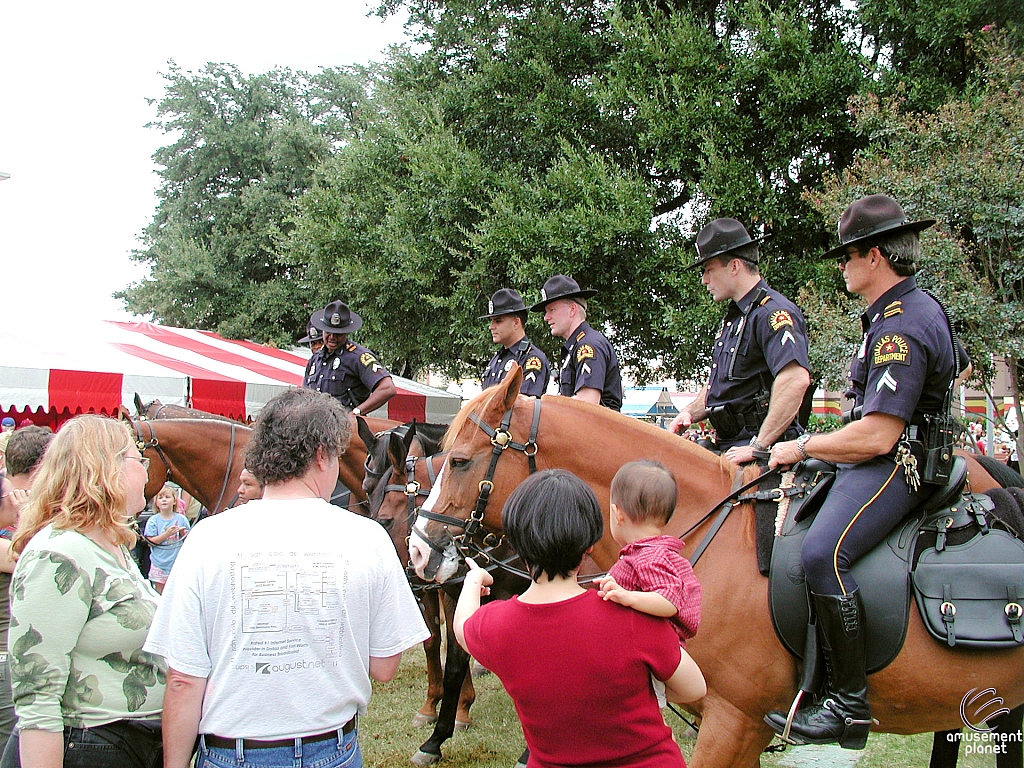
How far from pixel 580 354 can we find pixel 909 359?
2.85m

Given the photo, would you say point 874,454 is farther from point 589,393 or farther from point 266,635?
point 589,393

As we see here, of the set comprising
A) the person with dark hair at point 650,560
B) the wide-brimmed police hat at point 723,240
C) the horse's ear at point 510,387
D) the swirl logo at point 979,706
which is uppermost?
the wide-brimmed police hat at point 723,240

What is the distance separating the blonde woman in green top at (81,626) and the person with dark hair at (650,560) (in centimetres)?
145

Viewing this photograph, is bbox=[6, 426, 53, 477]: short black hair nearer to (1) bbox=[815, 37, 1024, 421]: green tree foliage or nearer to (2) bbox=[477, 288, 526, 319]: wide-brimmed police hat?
(2) bbox=[477, 288, 526, 319]: wide-brimmed police hat

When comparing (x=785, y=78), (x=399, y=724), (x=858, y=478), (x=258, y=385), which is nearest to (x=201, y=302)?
(x=258, y=385)

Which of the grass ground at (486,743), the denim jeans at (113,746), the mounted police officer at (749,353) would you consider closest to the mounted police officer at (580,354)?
the mounted police officer at (749,353)

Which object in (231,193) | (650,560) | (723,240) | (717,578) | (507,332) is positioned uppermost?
(231,193)

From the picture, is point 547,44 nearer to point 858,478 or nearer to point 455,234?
point 455,234

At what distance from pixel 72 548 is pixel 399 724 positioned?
434cm

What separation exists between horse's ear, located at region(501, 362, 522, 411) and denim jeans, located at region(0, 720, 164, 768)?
6.40 feet

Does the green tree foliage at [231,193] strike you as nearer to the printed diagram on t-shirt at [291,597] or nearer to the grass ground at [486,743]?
the grass ground at [486,743]

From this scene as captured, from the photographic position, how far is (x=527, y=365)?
666 cm

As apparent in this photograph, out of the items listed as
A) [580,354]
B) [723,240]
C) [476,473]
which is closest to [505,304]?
[580,354]

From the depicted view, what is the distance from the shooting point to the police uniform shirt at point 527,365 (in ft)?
21.5
